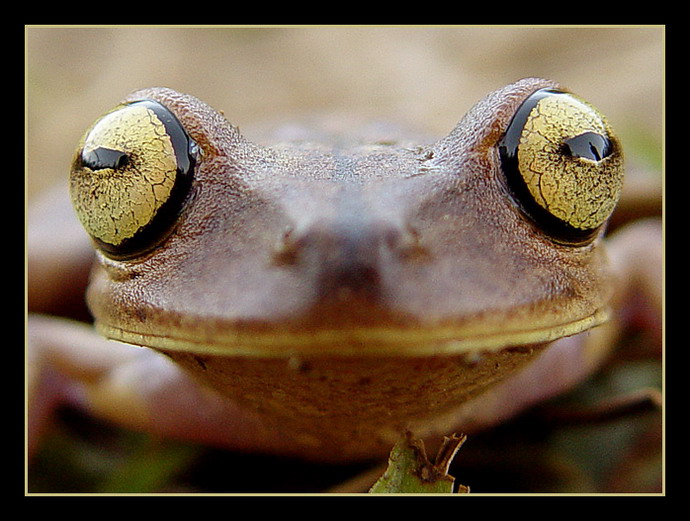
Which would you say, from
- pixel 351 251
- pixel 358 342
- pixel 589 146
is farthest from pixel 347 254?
pixel 589 146

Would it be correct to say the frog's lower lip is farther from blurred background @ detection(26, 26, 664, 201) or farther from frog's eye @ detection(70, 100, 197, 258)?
blurred background @ detection(26, 26, 664, 201)

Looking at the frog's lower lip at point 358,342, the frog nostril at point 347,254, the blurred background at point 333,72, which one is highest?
the blurred background at point 333,72

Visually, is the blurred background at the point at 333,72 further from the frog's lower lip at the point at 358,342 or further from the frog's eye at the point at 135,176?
the frog's lower lip at the point at 358,342

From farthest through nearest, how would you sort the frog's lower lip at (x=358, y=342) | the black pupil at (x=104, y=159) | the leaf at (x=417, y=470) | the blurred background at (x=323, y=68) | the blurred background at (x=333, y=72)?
the blurred background at (x=323, y=68) → the blurred background at (x=333, y=72) → the black pupil at (x=104, y=159) → the leaf at (x=417, y=470) → the frog's lower lip at (x=358, y=342)

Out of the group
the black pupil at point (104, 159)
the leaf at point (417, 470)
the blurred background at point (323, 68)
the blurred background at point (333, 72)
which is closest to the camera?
the leaf at point (417, 470)

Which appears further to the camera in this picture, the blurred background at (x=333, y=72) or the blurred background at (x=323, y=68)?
the blurred background at (x=323, y=68)

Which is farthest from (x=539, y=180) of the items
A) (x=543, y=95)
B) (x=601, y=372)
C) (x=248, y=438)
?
(x=601, y=372)

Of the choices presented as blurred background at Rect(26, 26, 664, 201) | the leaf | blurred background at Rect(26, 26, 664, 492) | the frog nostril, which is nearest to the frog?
the frog nostril

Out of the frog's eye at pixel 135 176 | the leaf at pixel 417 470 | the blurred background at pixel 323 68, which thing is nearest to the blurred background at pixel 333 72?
the blurred background at pixel 323 68
